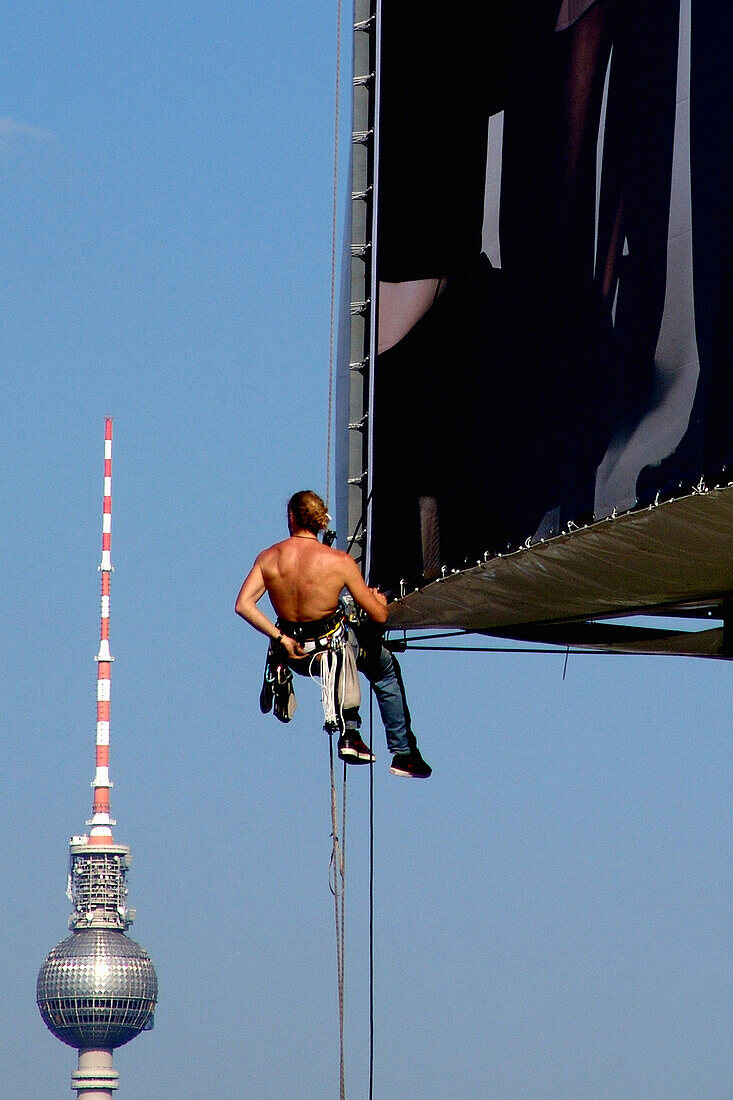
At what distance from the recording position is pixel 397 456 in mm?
16016

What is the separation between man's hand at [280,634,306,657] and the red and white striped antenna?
517 feet

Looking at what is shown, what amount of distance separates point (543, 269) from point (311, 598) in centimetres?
272

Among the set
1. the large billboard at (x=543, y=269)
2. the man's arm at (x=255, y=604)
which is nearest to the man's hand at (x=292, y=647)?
the man's arm at (x=255, y=604)

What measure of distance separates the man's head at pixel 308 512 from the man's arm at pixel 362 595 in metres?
0.33

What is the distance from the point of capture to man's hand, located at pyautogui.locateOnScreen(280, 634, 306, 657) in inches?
542

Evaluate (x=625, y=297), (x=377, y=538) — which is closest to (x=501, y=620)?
(x=377, y=538)

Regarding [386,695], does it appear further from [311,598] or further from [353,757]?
[311,598]

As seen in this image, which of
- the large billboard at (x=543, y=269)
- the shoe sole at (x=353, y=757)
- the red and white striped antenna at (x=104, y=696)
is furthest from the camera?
the red and white striped antenna at (x=104, y=696)

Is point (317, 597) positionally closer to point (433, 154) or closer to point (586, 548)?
point (586, 548)

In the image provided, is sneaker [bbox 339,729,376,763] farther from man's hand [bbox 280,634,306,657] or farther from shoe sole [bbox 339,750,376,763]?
man's hand [bbox 280,634,306,657]

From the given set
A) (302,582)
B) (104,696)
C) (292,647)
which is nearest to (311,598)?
(302,582)

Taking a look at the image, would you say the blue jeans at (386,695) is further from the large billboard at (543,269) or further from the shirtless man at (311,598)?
the large billboard at (543,269)

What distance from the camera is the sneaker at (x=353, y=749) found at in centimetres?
1398

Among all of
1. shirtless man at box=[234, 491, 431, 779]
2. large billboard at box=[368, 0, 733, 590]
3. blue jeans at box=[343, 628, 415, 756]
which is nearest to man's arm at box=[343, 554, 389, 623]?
shirtless man at box=[234, 491, 431, 779]
